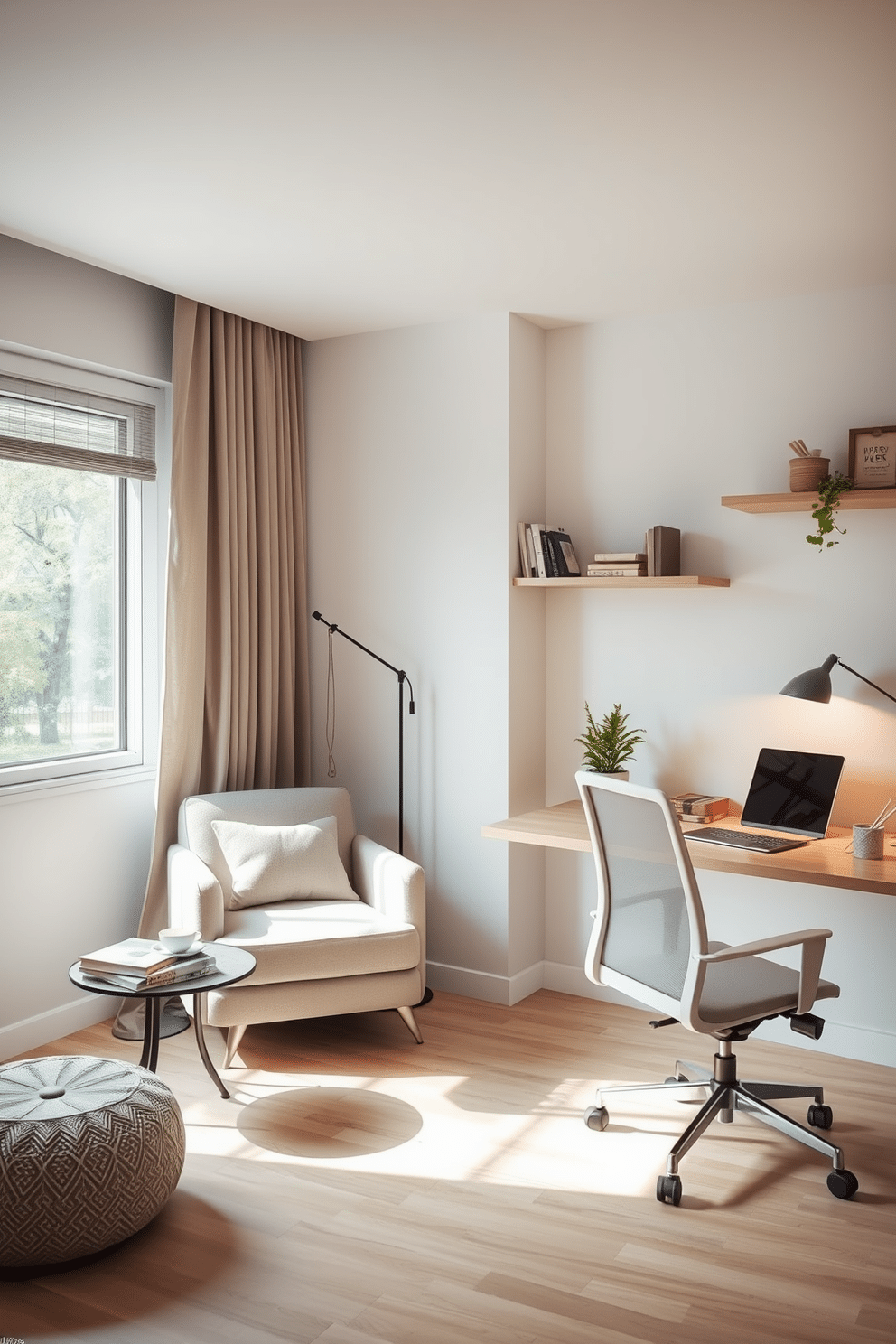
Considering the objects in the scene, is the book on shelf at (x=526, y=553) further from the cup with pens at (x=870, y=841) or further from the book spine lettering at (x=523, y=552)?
the cup with pens at (x=870, y=841)

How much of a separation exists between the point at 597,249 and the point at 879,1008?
2528mm

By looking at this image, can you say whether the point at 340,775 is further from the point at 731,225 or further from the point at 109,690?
the point at 731,225

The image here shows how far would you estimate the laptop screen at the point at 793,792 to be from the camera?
343 centimetres

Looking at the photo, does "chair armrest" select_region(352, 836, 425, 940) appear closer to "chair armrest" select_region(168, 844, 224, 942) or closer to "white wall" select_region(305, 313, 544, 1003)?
"white wall" select_region(305, 313, 544, 1003)

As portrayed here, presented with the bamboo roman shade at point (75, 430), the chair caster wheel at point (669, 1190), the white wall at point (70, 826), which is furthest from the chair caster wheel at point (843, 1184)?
the bamboo roman shade at point (75, 430)

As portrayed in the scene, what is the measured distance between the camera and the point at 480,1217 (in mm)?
2518

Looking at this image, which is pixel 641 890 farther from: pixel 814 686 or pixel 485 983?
pixel 485 983

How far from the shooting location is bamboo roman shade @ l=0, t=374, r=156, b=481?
3408 mm

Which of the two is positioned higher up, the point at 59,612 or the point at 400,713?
the point at 59,612

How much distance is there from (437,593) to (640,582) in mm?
807

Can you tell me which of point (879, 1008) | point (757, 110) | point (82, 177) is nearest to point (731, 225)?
point (757, 110)

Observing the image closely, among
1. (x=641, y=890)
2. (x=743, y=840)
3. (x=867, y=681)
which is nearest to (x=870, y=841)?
(x=743, y=840)

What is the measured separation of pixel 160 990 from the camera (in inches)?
105

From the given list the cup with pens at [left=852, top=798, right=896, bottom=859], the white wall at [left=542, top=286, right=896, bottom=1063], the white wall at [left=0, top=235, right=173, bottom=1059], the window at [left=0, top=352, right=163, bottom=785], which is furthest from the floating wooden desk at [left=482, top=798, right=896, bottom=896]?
the window at [left=0, top=352, right=163, bottom=785]
